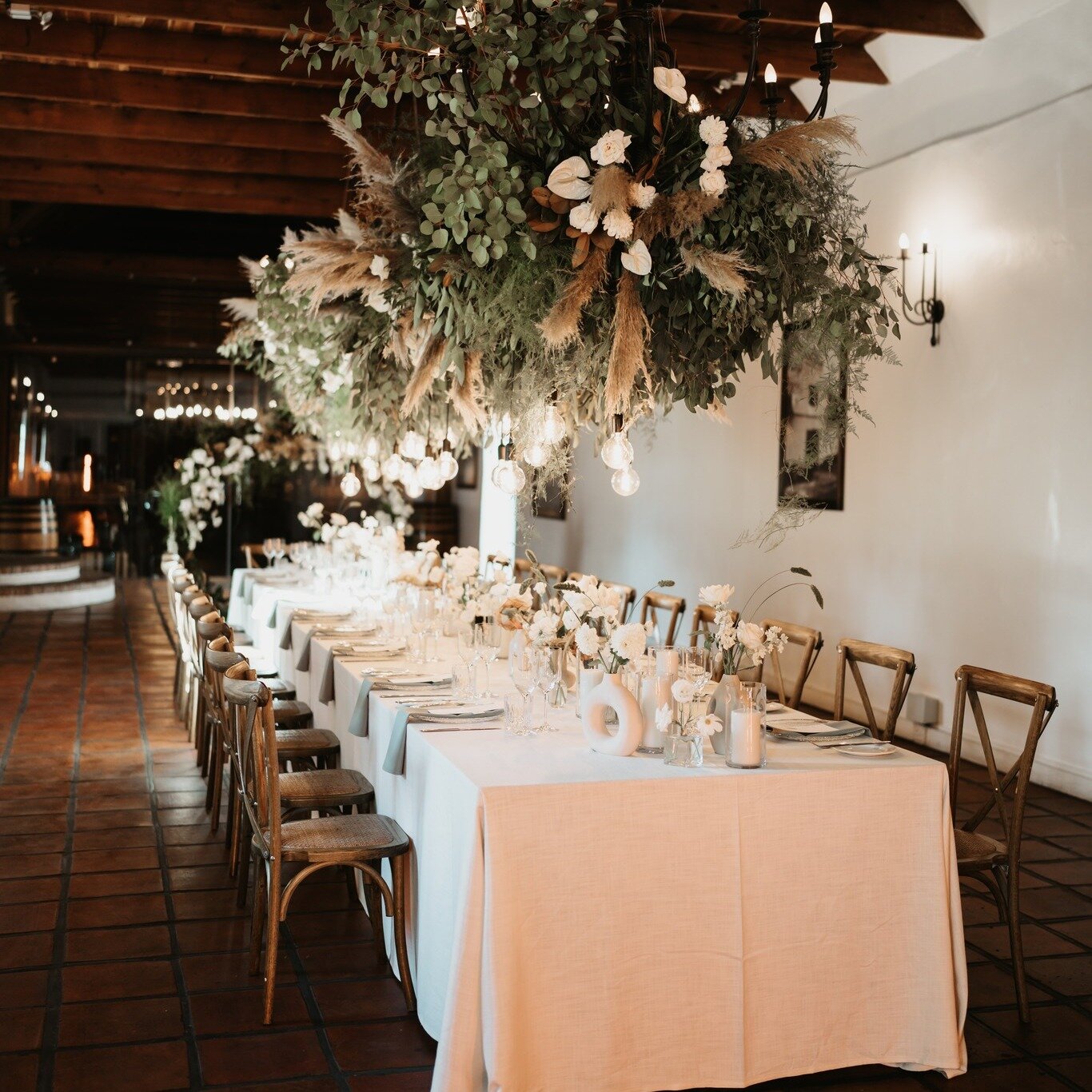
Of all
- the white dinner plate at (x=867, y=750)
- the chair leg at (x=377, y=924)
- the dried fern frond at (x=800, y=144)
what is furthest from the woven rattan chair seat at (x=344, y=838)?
the dried fern frond at (x=800, y=144)

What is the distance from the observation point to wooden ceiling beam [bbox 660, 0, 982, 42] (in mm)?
6266

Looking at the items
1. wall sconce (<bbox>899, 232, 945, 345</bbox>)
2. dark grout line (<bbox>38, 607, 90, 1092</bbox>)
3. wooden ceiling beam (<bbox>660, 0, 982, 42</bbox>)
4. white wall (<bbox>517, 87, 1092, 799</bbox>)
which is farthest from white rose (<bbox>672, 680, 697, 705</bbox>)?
wall sconce (<bbox>899, 232, 945, 345</bbox>)

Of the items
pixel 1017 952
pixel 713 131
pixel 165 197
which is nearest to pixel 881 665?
pixel 1017 952

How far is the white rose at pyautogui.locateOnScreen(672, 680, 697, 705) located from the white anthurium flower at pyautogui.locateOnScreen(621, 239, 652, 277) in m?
1.21

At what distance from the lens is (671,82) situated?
3.55 metres

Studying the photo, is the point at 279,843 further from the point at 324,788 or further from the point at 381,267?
the point at 381,267

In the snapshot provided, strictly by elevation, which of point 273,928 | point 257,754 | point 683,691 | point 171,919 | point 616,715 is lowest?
point 171,919

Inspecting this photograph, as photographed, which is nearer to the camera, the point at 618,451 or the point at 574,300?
the point at 574,300

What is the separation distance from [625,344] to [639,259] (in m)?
0.24

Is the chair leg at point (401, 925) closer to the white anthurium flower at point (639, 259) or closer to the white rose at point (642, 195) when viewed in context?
the white anthurium flower at point (639, 259)

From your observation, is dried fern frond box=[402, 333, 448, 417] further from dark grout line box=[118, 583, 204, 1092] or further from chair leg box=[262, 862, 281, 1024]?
dark grout line box=[118, 583, 204, 1092]

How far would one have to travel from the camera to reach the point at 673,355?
3.96 m

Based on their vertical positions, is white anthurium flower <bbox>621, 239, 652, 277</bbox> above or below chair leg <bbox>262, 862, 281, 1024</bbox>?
above

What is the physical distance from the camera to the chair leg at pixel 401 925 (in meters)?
3.52
